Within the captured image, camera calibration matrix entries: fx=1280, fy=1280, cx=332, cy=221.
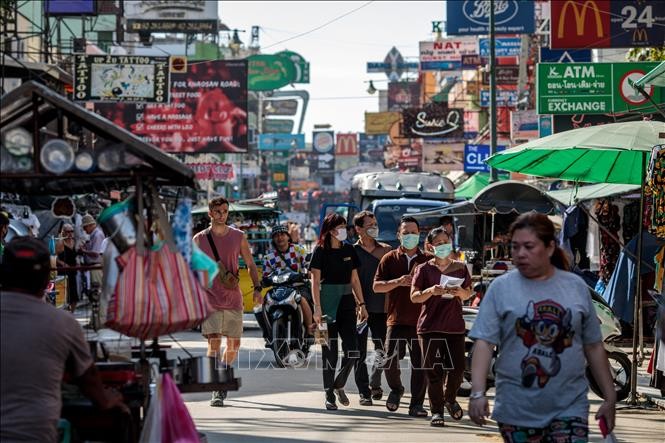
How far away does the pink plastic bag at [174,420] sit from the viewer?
21.1 feet

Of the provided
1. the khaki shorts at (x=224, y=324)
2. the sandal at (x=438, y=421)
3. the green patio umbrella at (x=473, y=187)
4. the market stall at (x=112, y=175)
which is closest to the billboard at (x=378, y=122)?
the green patio umbrella at (x=473, y=187)

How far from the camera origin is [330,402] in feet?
39.0

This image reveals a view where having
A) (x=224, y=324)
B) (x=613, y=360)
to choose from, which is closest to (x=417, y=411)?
(x=224, y=324)

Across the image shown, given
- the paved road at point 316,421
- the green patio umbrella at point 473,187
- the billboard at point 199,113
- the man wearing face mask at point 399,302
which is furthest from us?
the billboard at point 199,113

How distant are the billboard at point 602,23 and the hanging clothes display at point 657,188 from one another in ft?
49.1

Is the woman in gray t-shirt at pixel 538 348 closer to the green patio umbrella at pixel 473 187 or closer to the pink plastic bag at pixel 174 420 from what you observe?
the pink plastic bag at pixel 174 420

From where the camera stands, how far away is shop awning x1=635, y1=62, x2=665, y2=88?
10.6 metres

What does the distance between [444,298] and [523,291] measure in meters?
4.90

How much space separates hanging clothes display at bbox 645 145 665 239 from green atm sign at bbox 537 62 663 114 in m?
12.7

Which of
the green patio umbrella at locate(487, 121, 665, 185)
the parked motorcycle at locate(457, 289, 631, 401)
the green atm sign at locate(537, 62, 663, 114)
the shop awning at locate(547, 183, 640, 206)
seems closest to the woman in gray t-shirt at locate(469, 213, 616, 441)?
the green patio umbrella at locate(487, 121, 665, 185)

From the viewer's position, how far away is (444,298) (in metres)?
10.9

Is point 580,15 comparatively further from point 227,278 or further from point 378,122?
point 378,122

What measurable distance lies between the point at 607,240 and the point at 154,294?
575 inches

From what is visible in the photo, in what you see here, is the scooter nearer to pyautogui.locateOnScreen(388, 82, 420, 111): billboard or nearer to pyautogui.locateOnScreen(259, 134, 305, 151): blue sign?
pyautogui.locateOnScreen(388, 82, 420, 111): billboard
